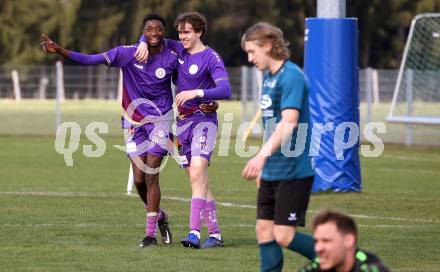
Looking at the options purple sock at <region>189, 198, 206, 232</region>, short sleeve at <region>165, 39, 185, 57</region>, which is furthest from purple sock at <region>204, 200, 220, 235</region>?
short sleeve at <region>165, 39, 185, 57</region>

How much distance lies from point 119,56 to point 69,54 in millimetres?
545

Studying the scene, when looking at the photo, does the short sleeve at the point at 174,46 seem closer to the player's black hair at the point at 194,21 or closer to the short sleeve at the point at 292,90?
the player's black hair at the point at 194,21

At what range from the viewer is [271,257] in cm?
837

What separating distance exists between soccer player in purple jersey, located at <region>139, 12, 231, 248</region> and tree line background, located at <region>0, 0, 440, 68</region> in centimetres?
5726

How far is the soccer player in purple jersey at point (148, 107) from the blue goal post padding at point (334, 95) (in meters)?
6.49

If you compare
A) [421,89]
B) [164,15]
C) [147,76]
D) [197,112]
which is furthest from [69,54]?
[164,15]

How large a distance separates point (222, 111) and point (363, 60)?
3053 cm

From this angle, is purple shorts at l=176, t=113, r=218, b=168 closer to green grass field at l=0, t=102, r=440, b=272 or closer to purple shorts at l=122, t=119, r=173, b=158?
purple shorts at l=122, t=119, r=173, b=158

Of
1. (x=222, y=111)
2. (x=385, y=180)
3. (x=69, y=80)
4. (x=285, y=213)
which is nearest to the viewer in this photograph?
(x=285, y=213)

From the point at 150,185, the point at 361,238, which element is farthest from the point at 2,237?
the point at 361,238

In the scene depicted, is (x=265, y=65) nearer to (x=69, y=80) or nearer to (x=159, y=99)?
(x=159, y=99)

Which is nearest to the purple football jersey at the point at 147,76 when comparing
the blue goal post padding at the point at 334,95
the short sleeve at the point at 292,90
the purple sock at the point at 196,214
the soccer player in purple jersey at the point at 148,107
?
the soccer player in purple jersey at the point at 148,107

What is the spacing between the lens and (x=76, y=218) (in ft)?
45.3

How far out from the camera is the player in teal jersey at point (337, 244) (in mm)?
6234
